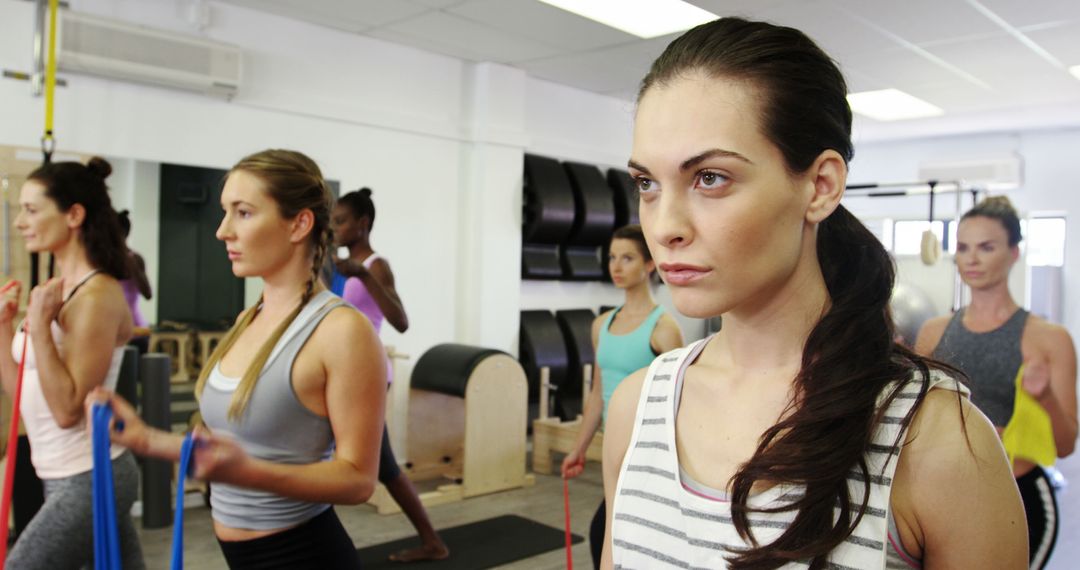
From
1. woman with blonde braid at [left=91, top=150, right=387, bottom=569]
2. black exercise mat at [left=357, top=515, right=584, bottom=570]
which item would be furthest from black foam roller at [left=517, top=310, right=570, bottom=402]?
woman with blonde braid at [left=91, top=150, right=387, bottom=569]

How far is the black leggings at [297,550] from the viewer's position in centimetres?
161

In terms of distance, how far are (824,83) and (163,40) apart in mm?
4319

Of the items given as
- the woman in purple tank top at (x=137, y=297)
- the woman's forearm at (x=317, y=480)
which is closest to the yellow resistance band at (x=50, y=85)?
the woman in purple tank top at (x=137, y=297)

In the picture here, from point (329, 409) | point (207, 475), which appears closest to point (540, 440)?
point (329, 409)

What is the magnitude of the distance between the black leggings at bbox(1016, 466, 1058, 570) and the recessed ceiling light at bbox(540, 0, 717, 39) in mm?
3141

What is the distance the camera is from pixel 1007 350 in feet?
7.88

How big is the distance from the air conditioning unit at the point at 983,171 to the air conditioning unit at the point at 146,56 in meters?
7.07

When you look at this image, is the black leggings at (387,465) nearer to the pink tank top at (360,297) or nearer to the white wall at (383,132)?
the pink tank top at (360,297)

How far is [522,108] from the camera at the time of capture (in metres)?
6.21

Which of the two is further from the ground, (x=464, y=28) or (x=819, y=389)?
(x=464, y=28)

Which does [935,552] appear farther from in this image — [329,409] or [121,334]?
[121,334]

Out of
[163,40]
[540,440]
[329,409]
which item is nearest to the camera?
[329,409]

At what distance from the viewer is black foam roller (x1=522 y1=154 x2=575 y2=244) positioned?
632 cm

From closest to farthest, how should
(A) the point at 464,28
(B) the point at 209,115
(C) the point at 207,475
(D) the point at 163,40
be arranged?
(C) the point at 207,475, (D) the point at 163,40, (B) the point at 209,115, (A) the point at 464,28
